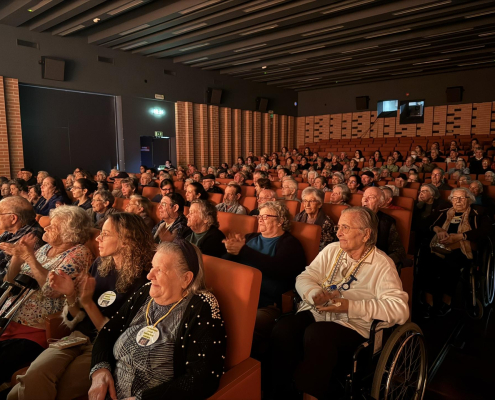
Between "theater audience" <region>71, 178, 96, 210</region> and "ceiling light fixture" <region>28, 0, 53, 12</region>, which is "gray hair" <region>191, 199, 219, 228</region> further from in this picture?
"ceiling light fixture" <region>28, 0, 53, 12</region>

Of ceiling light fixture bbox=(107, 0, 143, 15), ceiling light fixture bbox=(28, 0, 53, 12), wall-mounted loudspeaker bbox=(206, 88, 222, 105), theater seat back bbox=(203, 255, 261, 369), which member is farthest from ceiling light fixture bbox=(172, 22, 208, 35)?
theater seat back bbox=(203, 255, 261, 369)

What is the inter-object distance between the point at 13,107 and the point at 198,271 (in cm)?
928

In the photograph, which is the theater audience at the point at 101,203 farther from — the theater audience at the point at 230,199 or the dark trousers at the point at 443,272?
the dark trousers at the point at 443,272

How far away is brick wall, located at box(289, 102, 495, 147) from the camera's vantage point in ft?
44.0

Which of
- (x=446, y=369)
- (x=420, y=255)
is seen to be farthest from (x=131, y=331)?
(x=420, y=255)

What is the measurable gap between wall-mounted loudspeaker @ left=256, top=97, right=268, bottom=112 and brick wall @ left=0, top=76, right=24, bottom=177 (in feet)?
28.6

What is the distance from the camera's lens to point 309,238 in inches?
Answer: 96.6

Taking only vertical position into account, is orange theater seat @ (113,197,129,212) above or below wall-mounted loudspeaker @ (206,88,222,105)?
below

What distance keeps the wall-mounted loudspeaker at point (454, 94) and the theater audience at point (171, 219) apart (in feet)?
45.5

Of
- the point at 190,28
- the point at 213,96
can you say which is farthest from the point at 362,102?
the point at 190,28

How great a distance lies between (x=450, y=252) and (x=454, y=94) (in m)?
13.0

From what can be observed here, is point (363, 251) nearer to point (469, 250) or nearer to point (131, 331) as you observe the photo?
point (131, 331)

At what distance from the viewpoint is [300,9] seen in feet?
23.8

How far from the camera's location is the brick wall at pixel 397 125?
13.4 meters
